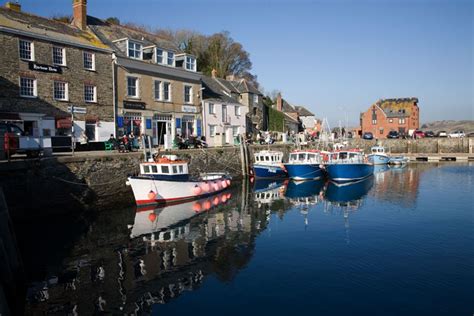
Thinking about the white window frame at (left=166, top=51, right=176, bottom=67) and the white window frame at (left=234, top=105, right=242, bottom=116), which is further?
the white window frame at (left=234, top=105, right=242, bottom=116)

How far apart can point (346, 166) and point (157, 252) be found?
2366cm

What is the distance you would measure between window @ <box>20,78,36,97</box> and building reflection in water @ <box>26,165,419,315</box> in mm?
10609

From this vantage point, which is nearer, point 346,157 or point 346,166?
point 346,166

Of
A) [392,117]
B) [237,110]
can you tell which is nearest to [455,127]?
[392,117]

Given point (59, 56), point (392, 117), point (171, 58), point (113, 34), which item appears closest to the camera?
point (59, 56)

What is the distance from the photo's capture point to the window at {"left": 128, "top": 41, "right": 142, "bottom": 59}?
31156 millimetres

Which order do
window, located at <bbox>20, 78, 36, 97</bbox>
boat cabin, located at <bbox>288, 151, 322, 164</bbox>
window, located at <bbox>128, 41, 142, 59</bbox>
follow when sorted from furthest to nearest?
boat cabin, located at <bbox>288, 151, 322, 164</bbox>, window, located at <bbox>128, 41, 142, 59</bbox>, window, located at <bbox>20, 78, 36, 97</bbox>

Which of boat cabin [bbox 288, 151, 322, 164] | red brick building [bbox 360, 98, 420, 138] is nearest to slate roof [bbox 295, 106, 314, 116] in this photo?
red brick building [bbox 360, 98, 420, 138]

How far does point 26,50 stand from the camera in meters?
24.7

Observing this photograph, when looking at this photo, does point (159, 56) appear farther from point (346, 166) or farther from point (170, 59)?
point (346, 166)

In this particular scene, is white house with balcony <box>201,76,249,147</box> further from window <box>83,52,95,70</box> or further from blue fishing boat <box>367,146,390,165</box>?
blue fishing boat <box>367,146,390,165</box>

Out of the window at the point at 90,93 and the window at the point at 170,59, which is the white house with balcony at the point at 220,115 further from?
the window at the point at 90,93

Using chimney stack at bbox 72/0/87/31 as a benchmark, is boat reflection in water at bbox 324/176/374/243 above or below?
below

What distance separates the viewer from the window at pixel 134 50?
31156 millimetres
